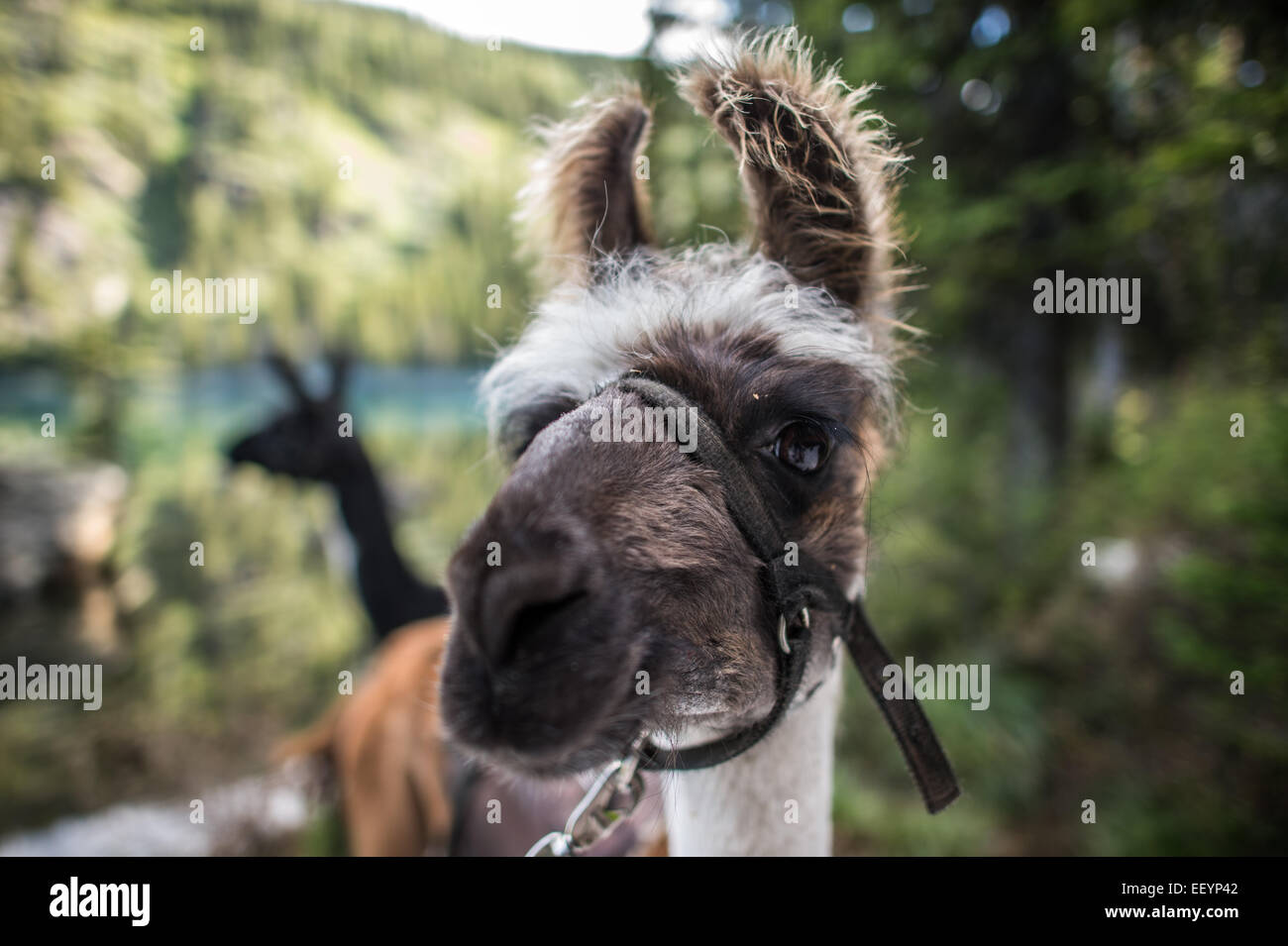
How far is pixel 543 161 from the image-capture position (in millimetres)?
1896

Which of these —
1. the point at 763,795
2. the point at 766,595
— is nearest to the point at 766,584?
the point at 766,595

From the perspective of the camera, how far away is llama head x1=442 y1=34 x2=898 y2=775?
103 cm

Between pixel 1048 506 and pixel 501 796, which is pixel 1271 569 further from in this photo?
pixel 501 796

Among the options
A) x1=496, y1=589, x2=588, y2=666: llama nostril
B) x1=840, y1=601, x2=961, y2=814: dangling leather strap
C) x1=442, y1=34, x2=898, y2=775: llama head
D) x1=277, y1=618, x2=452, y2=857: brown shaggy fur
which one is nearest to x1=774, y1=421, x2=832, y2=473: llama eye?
x1=442, y1=34, x2=898, y2=775: llama head

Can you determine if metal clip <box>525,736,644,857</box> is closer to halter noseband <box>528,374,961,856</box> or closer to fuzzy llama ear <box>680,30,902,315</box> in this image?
halter noseband <box>528,374,961,856</box>

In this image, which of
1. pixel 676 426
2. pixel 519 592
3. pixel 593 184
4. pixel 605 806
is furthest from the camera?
pixel 593 184

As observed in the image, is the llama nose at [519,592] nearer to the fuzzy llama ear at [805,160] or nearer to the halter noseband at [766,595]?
the halter noseband at [766,595]

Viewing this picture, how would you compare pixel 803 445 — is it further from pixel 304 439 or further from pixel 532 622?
pixel 304 439

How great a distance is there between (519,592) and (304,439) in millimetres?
4812

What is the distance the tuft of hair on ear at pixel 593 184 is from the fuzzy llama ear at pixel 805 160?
25cm

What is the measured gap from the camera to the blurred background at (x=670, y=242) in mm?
3553

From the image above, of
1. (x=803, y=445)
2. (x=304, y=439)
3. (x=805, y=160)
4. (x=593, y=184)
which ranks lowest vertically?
(x=803, y=445)

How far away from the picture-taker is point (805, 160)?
150cm

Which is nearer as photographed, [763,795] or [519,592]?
[519,592]
